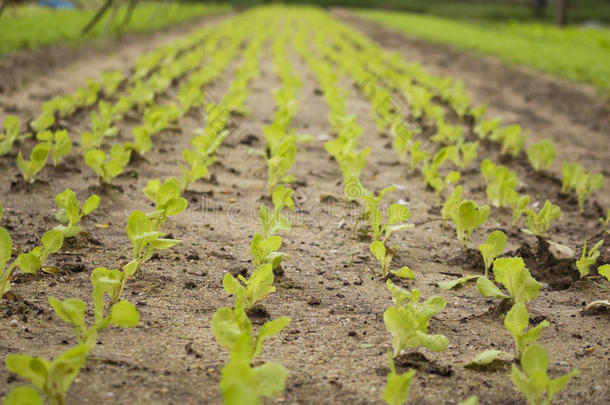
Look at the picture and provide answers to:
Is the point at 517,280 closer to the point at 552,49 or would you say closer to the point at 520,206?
the point at 520,206

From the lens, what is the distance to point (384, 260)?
2.74 meters

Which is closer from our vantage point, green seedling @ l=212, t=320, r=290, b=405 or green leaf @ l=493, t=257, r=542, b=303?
green seedling @ l=212, t=320, r=290, b=405

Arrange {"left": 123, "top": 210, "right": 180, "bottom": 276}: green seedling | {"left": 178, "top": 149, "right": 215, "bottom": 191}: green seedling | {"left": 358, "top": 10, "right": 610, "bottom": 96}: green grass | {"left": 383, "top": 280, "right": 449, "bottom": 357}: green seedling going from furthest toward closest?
{"left": 358, "top": 10, "right": 610, "bottom": 96}: green grass
{"left": 178, "top": 149, "right": 215, "bottom": 191}: green seedling
{"left": 123, "top": 210, "right": 180, "bottom": 276}: green seedling
{"left": 383, "top": 280, "right": 449, "bottom": 357}: green seedling

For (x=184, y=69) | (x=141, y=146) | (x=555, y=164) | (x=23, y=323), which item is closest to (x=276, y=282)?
(x=23, y=323)

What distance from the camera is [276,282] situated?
8.73 ft

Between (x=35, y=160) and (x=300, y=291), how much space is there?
173cm

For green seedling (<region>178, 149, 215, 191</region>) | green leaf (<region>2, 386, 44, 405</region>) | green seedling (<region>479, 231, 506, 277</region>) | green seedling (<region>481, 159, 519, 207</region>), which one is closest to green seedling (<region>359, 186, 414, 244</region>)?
green seedling (<region>479, 231, 506, 277</region>)

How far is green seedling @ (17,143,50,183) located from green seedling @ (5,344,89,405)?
74.9 inches

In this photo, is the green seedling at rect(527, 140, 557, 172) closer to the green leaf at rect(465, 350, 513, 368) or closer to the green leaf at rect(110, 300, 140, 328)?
the green leaf at rect(465, 350, 513, 368)

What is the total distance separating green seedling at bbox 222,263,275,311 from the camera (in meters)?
2.18

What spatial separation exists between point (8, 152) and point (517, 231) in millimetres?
3316

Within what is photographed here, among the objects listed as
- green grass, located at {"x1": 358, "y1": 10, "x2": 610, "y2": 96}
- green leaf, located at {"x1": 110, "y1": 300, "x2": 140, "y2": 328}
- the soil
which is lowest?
green grass, located at {"x1": 358, "y1": 10, "x2": 610, "y2": 96}

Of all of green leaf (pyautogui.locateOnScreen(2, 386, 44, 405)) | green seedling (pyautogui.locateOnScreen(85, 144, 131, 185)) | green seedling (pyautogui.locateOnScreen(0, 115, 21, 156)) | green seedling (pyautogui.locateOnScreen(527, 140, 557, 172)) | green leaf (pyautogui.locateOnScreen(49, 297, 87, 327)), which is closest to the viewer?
green leaf (pyautogui.locateOnScreen(2, 386, 44, 405))

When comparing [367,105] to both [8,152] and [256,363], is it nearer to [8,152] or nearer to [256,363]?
[8,152]
